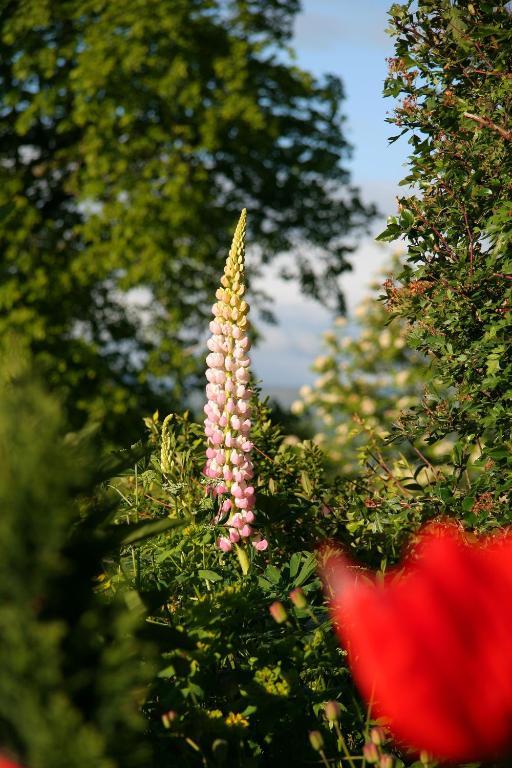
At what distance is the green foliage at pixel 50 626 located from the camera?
137 centimetres

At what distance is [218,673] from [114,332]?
1237 centimetres

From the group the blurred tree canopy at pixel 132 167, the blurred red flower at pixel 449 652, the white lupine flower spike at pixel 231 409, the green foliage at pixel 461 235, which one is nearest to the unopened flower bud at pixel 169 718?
the blurred red flower at pixel 449 652

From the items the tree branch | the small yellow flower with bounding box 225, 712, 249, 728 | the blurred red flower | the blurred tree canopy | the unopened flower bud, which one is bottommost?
the small yellow flower with bounding box 225, 712, 249, 728

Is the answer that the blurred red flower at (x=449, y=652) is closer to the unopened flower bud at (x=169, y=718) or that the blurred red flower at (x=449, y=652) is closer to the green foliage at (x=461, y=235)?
the unopened flower bud at (x=169, y=718)

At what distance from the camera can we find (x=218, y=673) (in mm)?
2365

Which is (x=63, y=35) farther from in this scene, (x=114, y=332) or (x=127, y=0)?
(x=114, y=332)

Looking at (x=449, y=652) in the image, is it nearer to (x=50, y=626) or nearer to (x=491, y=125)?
(x=50, y=626)

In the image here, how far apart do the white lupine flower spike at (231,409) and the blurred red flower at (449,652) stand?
147 cm

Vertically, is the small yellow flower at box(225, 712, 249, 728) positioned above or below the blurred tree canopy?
below

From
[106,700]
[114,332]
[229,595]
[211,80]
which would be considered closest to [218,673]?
[229,595]

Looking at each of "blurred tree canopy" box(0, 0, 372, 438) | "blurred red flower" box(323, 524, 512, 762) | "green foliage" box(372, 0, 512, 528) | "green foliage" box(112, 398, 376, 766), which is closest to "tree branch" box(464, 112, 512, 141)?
"green foliage" box(372, 0, 512, 528)

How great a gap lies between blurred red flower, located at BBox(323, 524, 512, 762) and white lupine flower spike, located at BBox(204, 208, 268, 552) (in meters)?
1.47

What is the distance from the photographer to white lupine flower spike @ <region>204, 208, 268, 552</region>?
2906mm

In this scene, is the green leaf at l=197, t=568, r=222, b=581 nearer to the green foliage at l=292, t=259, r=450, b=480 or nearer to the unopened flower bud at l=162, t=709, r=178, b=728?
the unopened flower bud at l=162, t=709, r=178, b=728
